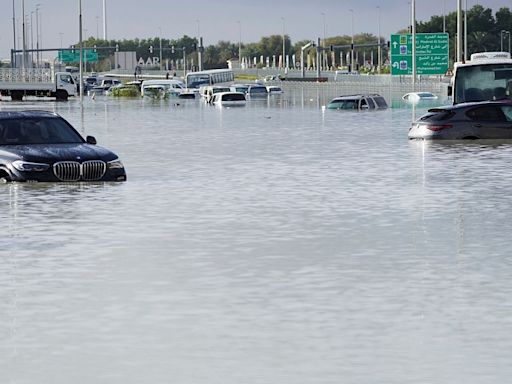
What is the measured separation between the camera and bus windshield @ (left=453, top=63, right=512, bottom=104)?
45.0m

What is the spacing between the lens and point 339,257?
14.9 metres

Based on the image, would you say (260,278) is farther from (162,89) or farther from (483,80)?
Answer: (162,89)

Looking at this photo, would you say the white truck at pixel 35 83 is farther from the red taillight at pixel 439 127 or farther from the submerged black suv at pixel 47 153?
the submerged black suv at pixel 47 153

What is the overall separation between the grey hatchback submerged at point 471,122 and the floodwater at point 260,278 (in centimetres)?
1053

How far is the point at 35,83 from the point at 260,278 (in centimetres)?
9749

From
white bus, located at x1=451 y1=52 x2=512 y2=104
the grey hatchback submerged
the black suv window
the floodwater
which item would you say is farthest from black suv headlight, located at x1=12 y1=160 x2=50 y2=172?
white bus, located at x1=451 y1=52 x2=512 y2=104

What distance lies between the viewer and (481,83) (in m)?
45.2

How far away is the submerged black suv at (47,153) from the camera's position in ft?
79.0

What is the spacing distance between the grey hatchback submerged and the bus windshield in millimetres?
5319

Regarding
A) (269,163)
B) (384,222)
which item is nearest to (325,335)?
(384,222)

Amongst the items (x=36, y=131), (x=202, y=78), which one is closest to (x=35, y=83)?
(x=202, y=78)

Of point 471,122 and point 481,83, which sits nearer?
point 471,122

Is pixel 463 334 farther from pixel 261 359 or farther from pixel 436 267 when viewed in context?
pixel 436 267

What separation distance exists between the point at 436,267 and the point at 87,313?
4.13m
